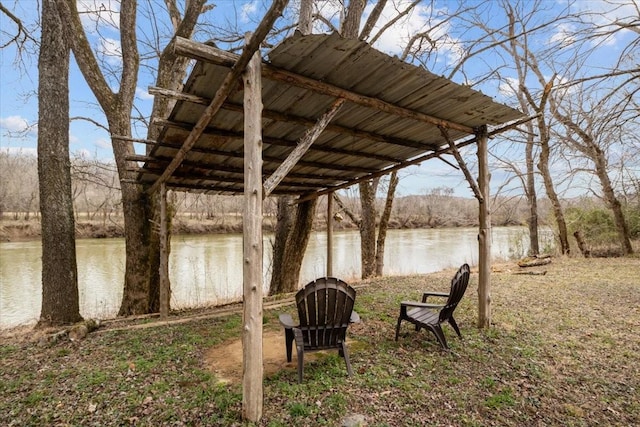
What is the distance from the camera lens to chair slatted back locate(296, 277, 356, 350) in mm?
2607

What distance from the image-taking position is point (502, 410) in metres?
2.16

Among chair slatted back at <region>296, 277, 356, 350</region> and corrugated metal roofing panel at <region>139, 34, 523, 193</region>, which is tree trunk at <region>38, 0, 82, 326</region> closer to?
corrugated metal roofing panel at <region>139, 34, 523, 193</region>

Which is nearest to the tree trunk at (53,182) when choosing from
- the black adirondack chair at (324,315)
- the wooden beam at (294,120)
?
the wooden beam at (294,120)

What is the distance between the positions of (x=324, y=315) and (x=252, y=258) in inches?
35.3

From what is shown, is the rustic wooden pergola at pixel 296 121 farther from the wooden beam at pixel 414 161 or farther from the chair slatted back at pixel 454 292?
the chair slatted back at pixel 454 292

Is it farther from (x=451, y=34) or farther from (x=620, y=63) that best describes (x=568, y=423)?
(x=451, y=34)

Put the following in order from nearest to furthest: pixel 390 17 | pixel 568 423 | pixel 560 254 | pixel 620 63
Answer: pixel 568 423
pixel 620 63
pixel 390 17
pixel 560 254

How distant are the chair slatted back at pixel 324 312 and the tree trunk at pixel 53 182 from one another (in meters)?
3.62

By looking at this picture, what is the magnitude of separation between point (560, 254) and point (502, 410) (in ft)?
34.9

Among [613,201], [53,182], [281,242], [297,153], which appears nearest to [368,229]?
[281,242]

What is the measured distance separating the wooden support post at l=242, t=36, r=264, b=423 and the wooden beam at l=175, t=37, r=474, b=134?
0.53 feet

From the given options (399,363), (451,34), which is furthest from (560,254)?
(399,363)

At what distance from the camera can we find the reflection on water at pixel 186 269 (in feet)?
22.9

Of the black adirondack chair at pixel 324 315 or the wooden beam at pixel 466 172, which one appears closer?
the black adirondack chair at pixel 324 315
